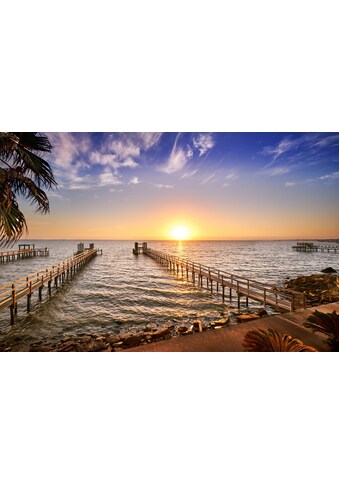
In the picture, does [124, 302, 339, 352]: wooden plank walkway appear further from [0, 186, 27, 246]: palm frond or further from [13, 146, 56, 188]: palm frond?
[13, 146, 56, 188]: palm frond

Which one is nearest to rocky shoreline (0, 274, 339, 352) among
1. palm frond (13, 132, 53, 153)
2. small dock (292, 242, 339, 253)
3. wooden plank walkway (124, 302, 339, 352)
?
wooden plank walkway (124, 302, 339, 352)

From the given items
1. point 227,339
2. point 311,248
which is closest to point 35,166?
point 227,339

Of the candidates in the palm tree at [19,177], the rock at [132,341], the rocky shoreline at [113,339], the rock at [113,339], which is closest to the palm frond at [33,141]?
the palm tree at [19,177]

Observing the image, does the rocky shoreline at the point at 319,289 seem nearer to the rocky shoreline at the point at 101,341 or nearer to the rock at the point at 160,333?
the rocky shoreline at the point at 101,341

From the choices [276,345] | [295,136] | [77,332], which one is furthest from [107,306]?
[295,136]

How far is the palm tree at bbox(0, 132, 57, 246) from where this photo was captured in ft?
11.2

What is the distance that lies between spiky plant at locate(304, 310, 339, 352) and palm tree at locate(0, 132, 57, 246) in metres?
5.63

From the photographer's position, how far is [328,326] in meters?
3.96

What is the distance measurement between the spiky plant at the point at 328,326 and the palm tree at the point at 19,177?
18.5 feet

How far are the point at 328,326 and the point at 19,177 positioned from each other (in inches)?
243
